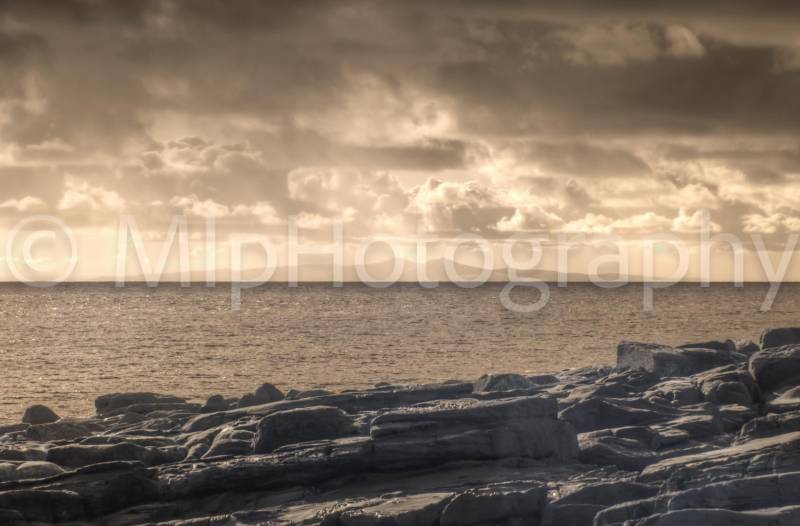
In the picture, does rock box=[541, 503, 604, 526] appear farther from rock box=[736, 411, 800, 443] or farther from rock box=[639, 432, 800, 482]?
rock box=[736, 411, 800, 443]

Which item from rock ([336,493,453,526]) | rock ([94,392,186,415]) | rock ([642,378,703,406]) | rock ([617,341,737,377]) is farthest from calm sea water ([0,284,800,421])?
rock ([336,493,453,526])

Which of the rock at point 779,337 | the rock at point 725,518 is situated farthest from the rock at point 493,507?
the rock at point 779,337

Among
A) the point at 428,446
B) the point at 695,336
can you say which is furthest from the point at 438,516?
the point at 695,336

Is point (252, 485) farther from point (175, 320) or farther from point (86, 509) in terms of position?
point (175, 320)

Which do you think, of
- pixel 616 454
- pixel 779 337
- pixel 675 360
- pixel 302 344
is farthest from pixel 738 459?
pixel 302 344

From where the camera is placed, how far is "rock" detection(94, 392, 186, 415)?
40.0 metres

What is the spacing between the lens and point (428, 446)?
22.4 metres

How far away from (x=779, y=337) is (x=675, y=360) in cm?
393

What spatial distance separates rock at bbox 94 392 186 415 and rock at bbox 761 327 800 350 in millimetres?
24514

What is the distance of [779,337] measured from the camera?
33.8 metres

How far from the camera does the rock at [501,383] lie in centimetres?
3231

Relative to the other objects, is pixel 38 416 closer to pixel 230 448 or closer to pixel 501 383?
pixel 230 448

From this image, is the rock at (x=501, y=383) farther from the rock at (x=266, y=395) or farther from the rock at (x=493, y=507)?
the rock at (x=493, y=507)

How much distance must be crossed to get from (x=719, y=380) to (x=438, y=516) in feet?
46.3
